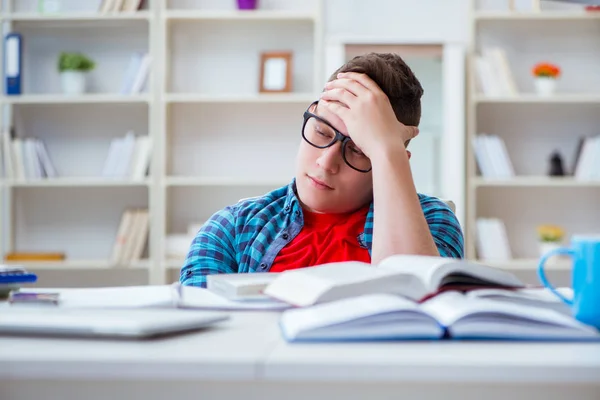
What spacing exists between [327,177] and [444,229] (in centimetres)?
26

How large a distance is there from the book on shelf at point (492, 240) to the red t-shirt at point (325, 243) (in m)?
2.23

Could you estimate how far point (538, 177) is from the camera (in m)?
3.82

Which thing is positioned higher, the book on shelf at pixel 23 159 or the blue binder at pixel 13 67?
the blue binder at pixel 13 67

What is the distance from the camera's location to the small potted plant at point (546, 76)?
3.74 metres

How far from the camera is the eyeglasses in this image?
1524 millimetres

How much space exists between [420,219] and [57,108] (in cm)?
300

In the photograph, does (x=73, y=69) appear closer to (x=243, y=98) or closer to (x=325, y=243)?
(x=243, y=98)

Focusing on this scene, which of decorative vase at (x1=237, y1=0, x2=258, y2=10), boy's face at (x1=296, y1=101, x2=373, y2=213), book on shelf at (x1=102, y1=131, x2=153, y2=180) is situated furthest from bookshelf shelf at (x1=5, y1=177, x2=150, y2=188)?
boy's face at (x1=296, y1=101, x2=373, y2=213)

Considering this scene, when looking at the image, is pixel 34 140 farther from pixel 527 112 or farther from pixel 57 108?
pixel 527 112

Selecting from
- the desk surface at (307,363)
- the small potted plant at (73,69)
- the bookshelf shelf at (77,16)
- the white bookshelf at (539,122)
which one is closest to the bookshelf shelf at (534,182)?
the white bookshelf at (539,122)

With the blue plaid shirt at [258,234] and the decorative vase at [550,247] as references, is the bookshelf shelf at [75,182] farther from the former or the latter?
the blue plaid shirt at [258,234]

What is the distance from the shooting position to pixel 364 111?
1499 mm

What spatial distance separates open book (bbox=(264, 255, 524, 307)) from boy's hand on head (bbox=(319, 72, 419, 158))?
397mm

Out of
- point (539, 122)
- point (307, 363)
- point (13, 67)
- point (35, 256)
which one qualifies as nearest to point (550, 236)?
point (539, 122)
